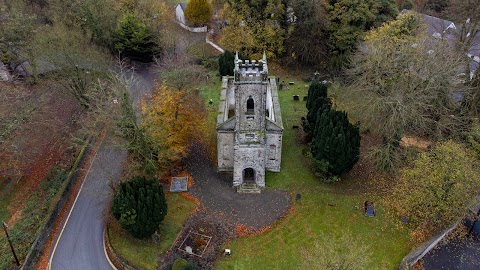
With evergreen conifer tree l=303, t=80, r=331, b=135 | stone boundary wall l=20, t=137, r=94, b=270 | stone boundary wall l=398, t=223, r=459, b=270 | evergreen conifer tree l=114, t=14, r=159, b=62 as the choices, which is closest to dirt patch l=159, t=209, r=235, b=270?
stone boundary wall l=20, t=137, r=94, b=270

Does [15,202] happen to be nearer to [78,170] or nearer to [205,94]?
[78,170]

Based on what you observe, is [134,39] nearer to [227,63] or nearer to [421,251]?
[227,63]

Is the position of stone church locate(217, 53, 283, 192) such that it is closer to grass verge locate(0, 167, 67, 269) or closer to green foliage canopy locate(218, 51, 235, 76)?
green foliage canopy locate(218, 51, 235, 76)

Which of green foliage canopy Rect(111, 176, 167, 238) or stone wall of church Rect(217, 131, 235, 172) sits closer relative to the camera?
green foliage canopy Rect(111, 176, 167, 238)

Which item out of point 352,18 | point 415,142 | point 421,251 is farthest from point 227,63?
point 421,251

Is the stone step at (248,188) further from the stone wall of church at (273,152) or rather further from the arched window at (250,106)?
the arched window at (250,106)

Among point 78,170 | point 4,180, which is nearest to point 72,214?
point 78,170
